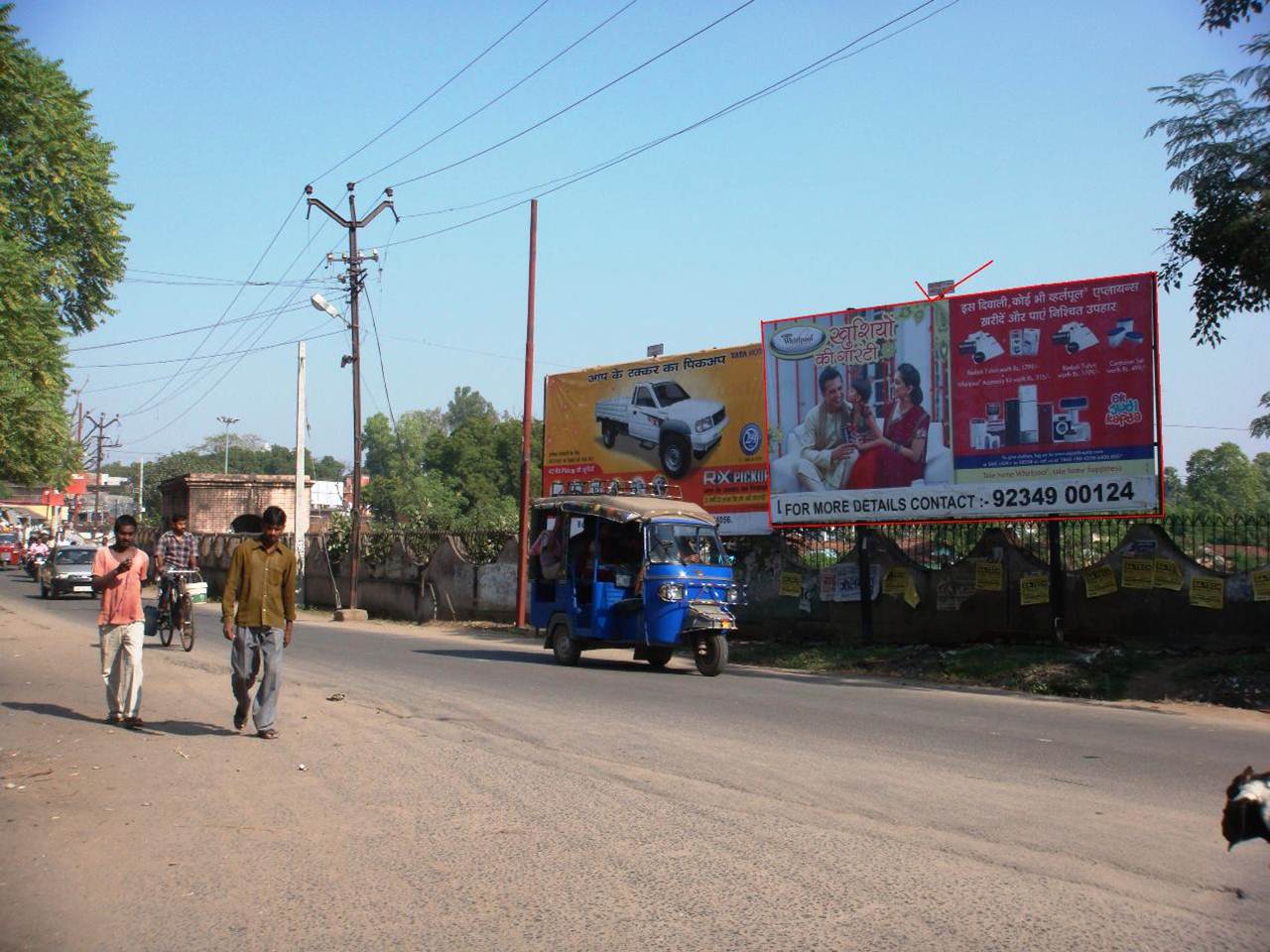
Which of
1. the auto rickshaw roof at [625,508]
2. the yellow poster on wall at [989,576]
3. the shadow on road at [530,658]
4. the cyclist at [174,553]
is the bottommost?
the shadow on road at [530,658]

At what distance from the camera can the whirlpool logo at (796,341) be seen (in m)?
21.0

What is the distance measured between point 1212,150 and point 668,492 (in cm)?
1196

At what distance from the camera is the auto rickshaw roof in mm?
17641

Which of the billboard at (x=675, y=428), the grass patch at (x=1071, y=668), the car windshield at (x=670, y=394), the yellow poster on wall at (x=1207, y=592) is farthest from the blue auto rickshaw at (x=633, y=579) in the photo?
the yellow poster on wall at (x=1207, y=592)

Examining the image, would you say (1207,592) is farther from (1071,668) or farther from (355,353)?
→ (355,353)

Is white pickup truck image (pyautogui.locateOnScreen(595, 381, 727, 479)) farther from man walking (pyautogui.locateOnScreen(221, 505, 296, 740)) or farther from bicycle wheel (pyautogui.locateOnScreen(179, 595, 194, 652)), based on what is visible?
man walking (pyautogui.locateOnScreen(221, 505, 296, 740))

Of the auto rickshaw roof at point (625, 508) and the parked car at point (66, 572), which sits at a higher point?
the auto rickshaw roof at point (625, 508)

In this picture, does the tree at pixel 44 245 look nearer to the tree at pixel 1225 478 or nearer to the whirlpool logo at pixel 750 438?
the whirlpool logo at pixel 750 438

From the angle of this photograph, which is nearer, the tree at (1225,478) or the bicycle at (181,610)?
the bicycle at (181,610)

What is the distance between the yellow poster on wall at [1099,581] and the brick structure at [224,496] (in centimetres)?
4891

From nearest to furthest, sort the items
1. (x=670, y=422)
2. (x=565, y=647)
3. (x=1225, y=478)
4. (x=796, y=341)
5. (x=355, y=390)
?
1. (x=565, y=647)
2. (x=796, y=341)
3. (x=670, y=422)
4. (x=355, y=390)
5. (x=1225, y=478)

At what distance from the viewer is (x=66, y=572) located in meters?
38.0

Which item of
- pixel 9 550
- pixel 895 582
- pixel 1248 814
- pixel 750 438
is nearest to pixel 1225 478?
pixel 750 438

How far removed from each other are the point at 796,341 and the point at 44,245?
24.7m
